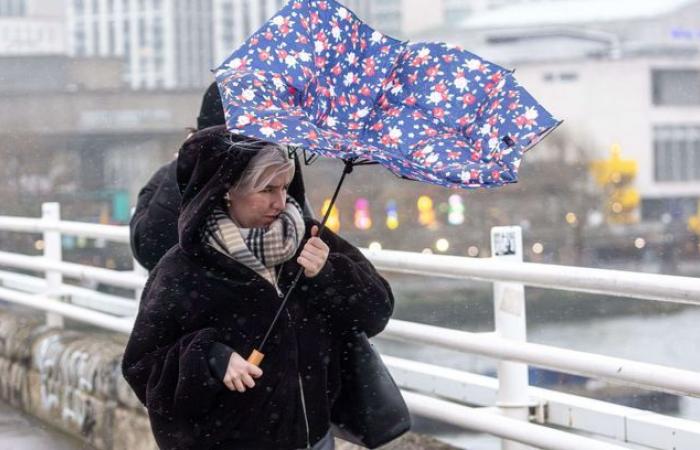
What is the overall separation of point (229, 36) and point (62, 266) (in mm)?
170435

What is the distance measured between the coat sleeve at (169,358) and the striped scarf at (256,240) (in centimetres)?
17

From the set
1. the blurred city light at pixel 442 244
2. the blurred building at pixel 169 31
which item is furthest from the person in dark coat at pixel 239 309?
the blurred building at pixel 169 31

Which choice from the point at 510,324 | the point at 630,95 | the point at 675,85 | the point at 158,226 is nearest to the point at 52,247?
the point at 158,226

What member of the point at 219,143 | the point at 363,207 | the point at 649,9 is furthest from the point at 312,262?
the point at 649,9

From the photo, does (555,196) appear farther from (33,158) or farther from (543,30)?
(33,158)

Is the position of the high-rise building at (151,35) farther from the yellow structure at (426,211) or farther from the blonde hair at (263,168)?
the blonde hair at (263,168)

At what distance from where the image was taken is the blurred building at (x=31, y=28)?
12731 cm

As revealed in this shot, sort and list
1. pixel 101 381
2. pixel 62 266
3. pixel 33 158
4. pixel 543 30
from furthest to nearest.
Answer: pixel 543 30 < pixel 33 158 < pixel 62 266 < pixel 101 381

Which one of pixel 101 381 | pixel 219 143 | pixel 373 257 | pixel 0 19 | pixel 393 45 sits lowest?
pixel 101 381

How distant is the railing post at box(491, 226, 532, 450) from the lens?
453 centimetres

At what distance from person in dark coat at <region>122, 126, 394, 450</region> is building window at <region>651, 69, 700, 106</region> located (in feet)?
370

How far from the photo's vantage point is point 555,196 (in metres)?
117

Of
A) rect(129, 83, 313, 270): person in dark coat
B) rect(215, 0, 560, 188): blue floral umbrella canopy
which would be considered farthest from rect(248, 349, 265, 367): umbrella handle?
rect(129, 83, 313, 270): person in dark coat

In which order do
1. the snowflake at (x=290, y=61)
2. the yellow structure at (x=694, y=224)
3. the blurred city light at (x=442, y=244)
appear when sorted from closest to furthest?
the snowflake at (x=290, y=61)
the blurred city light at (x=442, y=244)
the yellow structure at (x=694, y=224)
